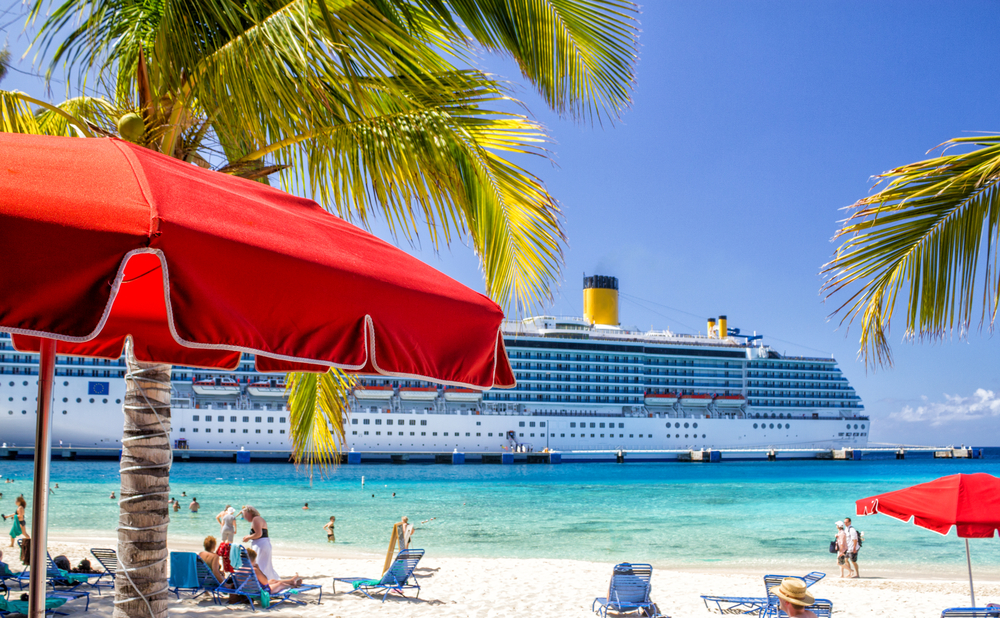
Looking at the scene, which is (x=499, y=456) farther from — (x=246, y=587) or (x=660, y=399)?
(x=246, y=587)

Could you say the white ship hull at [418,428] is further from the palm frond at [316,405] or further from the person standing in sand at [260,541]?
the palm frond at [316,405]

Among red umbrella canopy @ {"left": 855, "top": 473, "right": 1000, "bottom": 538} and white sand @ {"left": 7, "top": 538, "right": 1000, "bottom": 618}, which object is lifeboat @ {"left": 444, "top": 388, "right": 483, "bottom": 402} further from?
red umbrella canopy @ {"left": 855, "top": 473, "right": 1000, "bottom": 538}

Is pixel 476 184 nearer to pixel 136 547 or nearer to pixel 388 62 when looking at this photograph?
pixel 388 62

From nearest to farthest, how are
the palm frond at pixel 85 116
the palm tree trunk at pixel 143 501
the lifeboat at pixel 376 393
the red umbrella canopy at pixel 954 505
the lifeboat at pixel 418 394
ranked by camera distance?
the palm tree trunk at pixel 143 501, the palm frond at pixel 85 116, the red umbrella canopy at pixel 954 505, the lifeboat at pixel 376 393, the lifeboat at pixel 418 394

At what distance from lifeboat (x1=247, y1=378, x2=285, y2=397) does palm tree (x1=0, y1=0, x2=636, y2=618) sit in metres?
36.5

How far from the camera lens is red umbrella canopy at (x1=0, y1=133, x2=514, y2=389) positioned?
1.24m

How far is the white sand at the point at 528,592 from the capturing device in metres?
7.04

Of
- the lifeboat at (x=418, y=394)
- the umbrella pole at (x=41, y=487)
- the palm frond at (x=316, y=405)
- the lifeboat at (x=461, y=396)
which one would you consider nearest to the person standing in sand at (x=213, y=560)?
the palm frond at (x=316, y=405)

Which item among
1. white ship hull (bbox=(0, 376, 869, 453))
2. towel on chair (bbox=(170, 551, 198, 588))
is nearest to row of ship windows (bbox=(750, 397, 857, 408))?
white ship hull (bbox=(0, 376, 869, 453))

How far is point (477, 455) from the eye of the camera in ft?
137

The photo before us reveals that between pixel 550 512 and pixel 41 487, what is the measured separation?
2089 centimetres

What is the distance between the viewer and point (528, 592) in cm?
853

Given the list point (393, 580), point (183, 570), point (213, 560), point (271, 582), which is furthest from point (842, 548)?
point (183, 570)

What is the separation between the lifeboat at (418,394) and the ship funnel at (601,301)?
50.9ft
